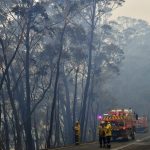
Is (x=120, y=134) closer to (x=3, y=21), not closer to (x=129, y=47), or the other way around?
(x=3, y=21)

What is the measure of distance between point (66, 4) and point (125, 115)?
1498cm

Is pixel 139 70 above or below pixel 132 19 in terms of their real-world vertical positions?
below

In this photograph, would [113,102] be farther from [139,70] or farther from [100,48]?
[139,70]

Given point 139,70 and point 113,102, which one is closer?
point 113,102

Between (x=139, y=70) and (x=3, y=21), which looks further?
(x=139, y=70)

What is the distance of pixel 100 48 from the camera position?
6481 centimetres

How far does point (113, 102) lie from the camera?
254ft

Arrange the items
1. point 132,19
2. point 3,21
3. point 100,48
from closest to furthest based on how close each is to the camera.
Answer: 1. point 3,21
2. point 100,48
3. point 132,19

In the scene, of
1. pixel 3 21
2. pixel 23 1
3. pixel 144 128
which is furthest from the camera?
pixel 144 128

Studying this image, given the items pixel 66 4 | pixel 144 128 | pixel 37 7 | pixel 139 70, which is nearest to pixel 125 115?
pixel 37 7

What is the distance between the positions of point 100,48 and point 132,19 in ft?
240

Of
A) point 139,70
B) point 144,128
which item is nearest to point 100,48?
point 144,128

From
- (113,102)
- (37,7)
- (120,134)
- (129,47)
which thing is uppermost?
(129,47)

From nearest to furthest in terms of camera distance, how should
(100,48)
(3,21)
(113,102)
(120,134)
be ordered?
→ 1. (120,134)
2. (3,21)
3. (100,48)
4. (113,102)
